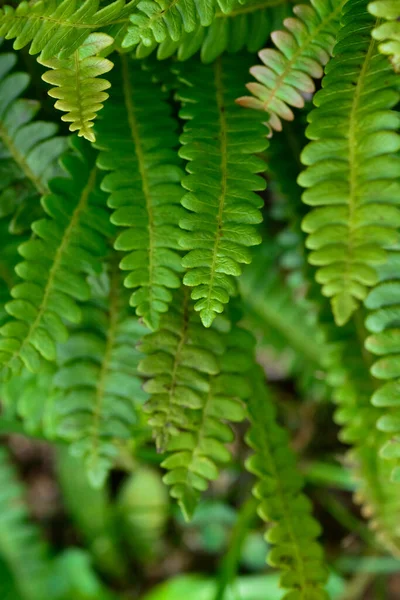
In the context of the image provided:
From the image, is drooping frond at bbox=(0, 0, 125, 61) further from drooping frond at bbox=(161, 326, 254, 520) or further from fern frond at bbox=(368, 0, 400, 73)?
drooping frond at bbox=(161, 326, 254, 520)

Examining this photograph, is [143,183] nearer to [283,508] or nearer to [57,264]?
[57,264]

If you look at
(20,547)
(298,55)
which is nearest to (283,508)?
(298,55)

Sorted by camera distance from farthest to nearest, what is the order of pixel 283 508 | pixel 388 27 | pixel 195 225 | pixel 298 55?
1. pixel 283 508
2. pixel 298 55
3. pixel 195 225
4. pixel 388 27

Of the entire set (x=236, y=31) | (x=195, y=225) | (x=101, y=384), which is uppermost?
(x=236, y=31)

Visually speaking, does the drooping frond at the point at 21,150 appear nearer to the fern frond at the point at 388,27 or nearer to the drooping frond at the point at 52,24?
the drooping frond at the point at 52,24

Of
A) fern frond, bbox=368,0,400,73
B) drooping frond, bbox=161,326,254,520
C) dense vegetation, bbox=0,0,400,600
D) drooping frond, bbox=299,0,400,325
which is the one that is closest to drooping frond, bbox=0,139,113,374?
dense vegetation, bbox=0,0,400,600

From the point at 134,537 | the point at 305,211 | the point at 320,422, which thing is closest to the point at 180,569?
the point at 134,537

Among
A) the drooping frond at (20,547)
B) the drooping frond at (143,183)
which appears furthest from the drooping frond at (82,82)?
the drooping frond at (20,547)
